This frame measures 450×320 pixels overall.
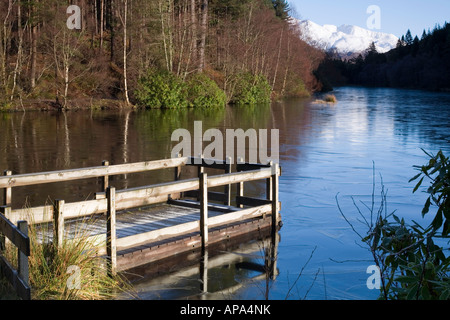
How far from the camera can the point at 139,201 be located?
9.69 meters

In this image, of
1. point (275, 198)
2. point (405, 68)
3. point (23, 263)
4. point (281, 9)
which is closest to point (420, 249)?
point (23, 263)

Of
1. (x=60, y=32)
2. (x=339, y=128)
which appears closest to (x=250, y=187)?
(x=339, y=128)

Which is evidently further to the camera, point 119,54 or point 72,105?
point 119,54

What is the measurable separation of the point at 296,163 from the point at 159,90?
85.5ft

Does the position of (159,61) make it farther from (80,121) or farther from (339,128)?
(339,128)

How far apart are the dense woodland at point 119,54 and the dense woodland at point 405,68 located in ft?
107

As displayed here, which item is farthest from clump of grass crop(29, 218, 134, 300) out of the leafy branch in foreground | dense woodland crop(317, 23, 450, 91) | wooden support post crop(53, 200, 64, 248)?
dense woodland crop(317, 23, 450, 91)

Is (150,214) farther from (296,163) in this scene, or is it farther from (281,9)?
(281,9)

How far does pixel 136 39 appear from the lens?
46.8m

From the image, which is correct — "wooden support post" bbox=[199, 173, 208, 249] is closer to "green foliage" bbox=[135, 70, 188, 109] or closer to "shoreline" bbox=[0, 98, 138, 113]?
"shoreline" bbox=[0, 98, 138, 113]

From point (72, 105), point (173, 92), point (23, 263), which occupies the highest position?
point (173, 92)

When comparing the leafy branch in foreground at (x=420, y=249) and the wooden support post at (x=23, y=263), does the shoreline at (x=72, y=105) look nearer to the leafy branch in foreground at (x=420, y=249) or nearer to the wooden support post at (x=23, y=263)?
the wooden support post at (x=23, y=263)

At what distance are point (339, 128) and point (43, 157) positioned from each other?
18002 mm

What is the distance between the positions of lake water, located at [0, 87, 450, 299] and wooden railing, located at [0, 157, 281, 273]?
64 centimetres
